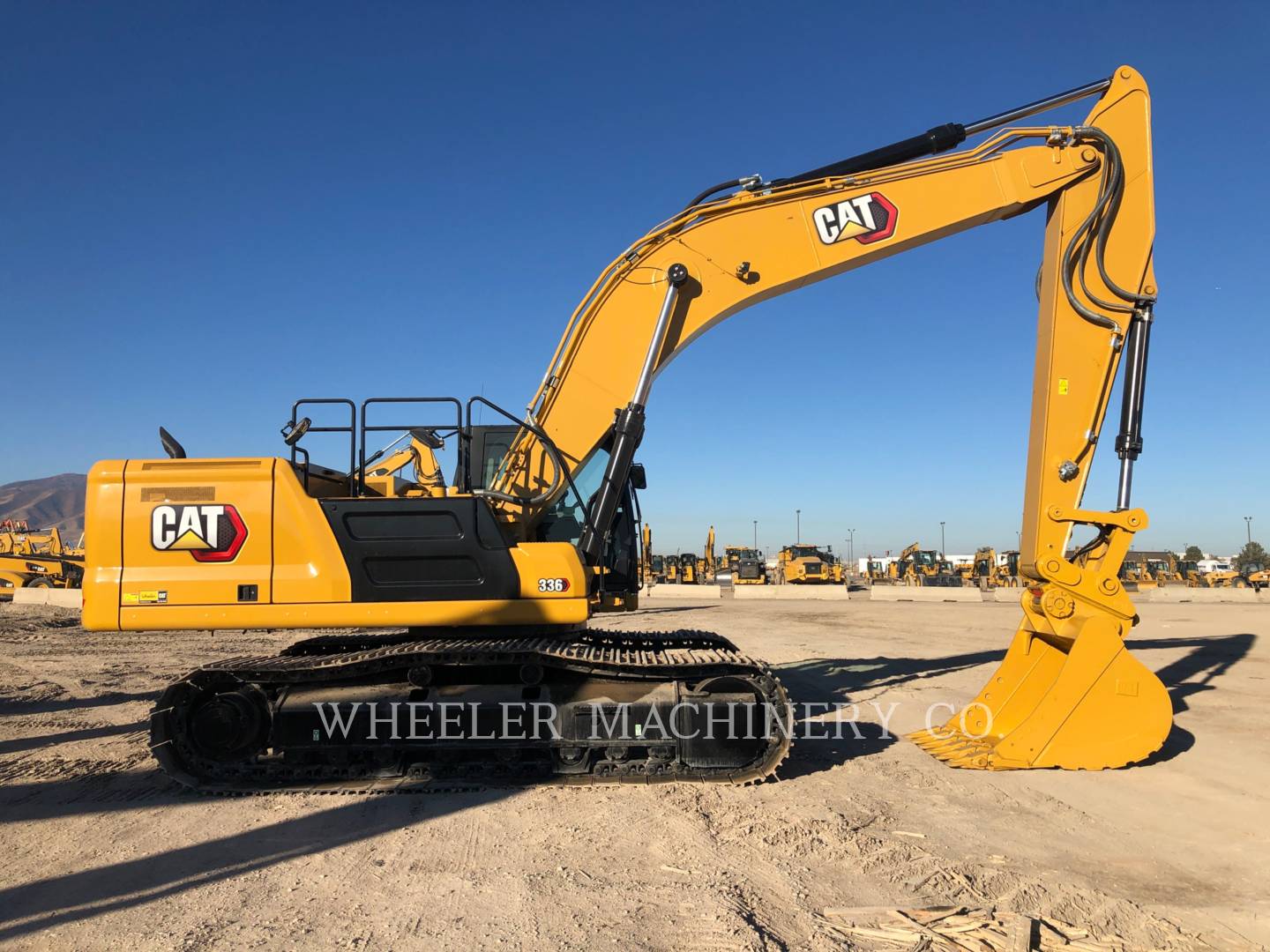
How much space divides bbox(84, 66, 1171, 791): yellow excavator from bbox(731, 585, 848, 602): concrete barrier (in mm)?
29720

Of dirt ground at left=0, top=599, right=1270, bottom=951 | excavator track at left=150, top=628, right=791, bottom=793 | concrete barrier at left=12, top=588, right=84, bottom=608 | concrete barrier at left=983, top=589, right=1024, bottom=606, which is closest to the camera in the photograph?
dirt ground at left=0, top=599, right=1270, bottom=951

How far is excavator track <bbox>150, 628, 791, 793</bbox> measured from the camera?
22.3 feet

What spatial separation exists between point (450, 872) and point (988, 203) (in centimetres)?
725

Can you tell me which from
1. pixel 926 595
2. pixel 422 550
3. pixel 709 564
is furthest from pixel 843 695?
pixel 709 564

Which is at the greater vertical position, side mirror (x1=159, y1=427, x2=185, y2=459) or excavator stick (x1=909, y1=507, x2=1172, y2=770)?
side mirror (x1=159, y1=427, x2=185, y2=459)

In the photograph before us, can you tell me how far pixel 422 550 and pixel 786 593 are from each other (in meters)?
32.6

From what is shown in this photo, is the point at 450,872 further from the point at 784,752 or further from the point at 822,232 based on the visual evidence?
the point at 822,232

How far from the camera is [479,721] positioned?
690 cm

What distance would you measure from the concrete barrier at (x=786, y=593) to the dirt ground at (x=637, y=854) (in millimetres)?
28559

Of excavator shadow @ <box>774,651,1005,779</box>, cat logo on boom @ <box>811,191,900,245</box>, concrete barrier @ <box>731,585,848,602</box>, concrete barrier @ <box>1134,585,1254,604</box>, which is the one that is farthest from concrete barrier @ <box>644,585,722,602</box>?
cat logo on boom @ <box>811,191,900,245</box>

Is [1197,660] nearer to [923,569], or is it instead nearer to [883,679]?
[883,679]

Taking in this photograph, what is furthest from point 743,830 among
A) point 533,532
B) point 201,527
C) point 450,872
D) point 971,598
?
point 971,598

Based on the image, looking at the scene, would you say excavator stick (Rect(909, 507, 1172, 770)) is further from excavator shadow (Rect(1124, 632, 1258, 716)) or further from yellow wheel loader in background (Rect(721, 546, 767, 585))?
yellow wheel loader in background (Rect(721, 546, 767, 585))

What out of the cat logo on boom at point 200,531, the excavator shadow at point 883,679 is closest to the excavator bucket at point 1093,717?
the excavator shadow at point 883,679
